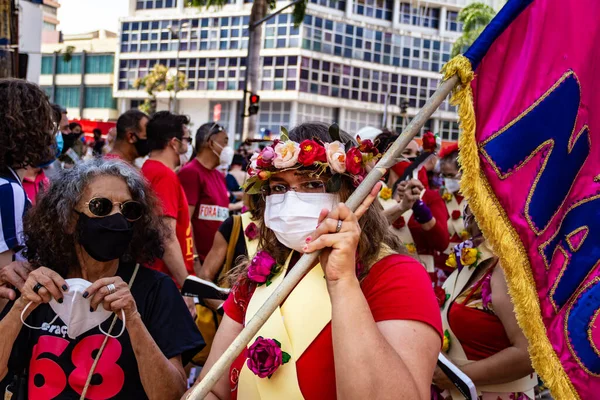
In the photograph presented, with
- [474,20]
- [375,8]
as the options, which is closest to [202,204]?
[474,20]

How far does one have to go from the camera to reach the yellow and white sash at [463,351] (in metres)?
3.57

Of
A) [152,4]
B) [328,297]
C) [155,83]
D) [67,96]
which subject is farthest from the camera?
[67,96]

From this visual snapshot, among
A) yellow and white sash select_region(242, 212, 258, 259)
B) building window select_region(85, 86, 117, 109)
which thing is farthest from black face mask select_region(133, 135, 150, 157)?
building window select_region(85, 86, 117, 109)

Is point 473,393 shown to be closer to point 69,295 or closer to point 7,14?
point 69,295

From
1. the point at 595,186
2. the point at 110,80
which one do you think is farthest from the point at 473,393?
the point at 110,80

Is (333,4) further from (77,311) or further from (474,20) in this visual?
(77,311)

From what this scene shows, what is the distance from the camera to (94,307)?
9.02 feet

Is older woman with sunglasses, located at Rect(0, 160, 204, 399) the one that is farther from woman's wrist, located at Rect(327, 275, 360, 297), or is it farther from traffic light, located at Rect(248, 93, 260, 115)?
traffic light, located at Rect(248, 93, 260, 115)

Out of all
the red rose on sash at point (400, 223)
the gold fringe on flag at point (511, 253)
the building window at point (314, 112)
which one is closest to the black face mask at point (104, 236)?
the gold fringe on flag at point (511, 253)

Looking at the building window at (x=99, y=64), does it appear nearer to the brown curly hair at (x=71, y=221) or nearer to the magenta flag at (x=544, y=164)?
the brown curly hair at (x=71, y=221)

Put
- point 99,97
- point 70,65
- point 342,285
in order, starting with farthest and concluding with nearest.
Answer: point 70,65 < point 99,97 < point 342,285

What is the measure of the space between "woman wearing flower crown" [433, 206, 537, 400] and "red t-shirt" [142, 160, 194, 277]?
2390 millimetres

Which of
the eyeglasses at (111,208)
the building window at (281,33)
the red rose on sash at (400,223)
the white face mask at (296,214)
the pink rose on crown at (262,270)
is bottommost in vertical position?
the red rose on sash at (400,223)

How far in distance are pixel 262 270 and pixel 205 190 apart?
156 inches
